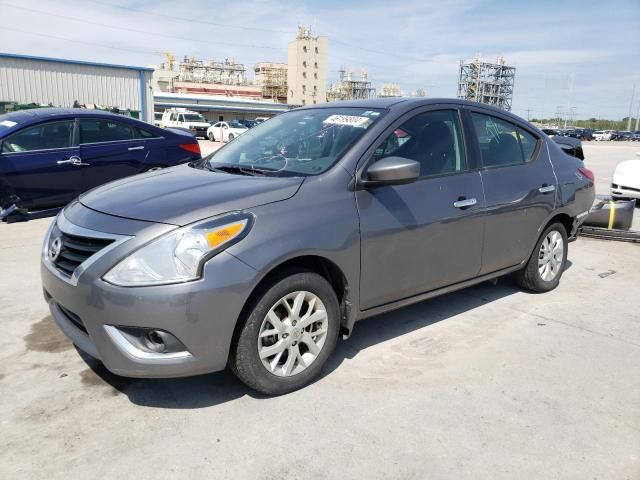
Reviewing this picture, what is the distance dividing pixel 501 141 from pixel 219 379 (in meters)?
2.90

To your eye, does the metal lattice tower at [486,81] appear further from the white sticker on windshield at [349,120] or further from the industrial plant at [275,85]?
the white sticker on windshield at [349,120]

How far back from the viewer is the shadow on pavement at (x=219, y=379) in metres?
2.95

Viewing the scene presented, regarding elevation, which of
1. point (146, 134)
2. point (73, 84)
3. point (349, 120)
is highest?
point (73, 84)

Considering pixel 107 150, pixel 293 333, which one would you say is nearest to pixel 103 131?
pixel 107 150

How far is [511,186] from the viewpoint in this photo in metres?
4.16

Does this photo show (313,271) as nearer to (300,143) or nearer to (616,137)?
(300,143)

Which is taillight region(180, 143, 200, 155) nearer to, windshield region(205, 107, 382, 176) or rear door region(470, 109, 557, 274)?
windshield region(205, 107, 382, 176)

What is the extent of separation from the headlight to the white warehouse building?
806 inches

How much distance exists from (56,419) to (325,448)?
4.57 feet

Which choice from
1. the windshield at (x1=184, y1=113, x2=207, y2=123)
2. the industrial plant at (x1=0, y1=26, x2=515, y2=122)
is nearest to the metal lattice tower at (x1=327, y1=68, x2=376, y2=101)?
the industrial plant at (x1=0, y1=26, x2=515, y2=122)

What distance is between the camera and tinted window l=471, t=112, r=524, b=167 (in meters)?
4.09

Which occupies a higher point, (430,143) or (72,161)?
(430,143)

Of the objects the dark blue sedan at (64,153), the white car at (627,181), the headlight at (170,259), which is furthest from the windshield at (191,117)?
the headlight at (170,259)

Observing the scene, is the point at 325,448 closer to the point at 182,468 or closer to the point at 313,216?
the point at 182,468
